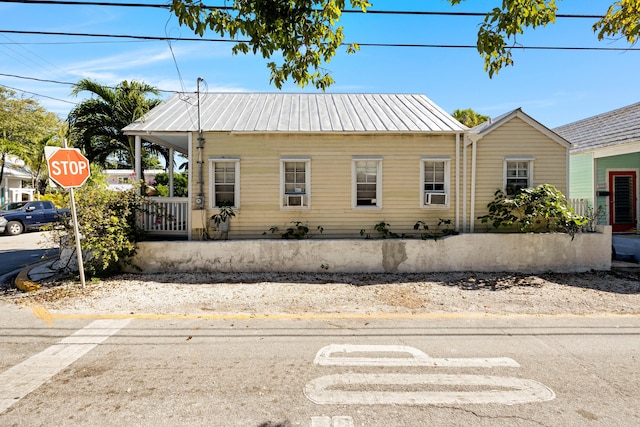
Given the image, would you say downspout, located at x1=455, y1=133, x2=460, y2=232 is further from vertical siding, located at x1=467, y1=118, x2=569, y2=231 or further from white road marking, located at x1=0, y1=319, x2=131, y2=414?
white road marking, located at x1=0, y1=319, x2=131, y2=414

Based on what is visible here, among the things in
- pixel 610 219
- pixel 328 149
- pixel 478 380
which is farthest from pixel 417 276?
pixel 610 219

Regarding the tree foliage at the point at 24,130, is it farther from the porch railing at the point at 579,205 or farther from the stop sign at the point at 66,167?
the porch railing at the point at 579,205

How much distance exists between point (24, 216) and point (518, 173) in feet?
70.1

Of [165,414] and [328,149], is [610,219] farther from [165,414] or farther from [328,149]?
[165,414]

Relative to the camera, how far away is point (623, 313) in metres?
5.68

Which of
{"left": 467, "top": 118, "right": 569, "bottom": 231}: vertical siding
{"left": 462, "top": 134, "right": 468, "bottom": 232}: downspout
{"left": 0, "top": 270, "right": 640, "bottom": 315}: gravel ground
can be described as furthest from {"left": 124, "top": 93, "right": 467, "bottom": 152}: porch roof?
{"left": 0, "top": 270, "right": 640, "bottom": 315}: gravel ground

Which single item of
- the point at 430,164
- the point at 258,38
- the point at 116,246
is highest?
the point at 258,38

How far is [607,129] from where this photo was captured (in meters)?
14.1

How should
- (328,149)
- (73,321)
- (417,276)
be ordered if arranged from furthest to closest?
(328,149)
(417,276)
(73,321)

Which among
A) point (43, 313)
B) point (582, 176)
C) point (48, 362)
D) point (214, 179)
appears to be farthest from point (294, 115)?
point (582, 176)

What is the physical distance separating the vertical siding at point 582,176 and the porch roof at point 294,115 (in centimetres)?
744

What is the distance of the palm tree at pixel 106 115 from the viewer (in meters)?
13.0

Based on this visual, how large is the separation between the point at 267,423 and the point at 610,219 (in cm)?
1619

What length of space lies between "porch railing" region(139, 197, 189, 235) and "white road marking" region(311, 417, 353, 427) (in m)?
7.51
